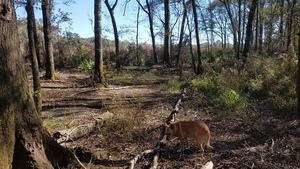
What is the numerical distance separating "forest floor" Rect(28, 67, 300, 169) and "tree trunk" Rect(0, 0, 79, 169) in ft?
3.57

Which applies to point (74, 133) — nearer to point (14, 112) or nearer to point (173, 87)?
point (14, 112)

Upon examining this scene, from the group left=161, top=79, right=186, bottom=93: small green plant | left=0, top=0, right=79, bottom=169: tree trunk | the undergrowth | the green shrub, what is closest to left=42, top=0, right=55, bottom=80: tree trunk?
left=161, top=79, right=186, bottom=93: small green plant

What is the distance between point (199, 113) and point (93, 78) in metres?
6.21

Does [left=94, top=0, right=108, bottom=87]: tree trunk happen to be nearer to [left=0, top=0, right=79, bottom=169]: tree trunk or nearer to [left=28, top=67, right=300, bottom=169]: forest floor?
[left=28, top=67, right=300, bottom=169]: forest floor

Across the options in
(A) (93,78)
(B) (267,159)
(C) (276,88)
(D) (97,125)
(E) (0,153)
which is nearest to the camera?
(E) (0,153)

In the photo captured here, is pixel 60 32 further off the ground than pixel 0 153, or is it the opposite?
pixel 60 32

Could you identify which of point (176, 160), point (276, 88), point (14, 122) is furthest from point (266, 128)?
point (14, 122)

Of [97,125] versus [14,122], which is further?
[97,125]

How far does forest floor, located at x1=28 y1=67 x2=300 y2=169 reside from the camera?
446 centimetres

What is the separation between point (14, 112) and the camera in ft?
10.8

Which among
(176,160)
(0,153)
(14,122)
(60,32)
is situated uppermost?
(60,32)

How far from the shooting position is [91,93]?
11.2 m

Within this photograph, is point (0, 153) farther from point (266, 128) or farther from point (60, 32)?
point (60, 32)

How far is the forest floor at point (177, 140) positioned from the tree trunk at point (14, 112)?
109 centimetres
